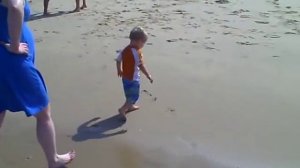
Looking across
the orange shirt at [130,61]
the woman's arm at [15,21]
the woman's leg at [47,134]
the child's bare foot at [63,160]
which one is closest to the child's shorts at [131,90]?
the orange shirt at [130,61]

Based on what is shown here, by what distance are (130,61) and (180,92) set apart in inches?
31.4

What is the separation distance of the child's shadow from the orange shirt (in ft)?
1.32

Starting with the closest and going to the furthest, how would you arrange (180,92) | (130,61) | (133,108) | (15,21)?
(15,21) → (130,61) → (133,108) → (180,92)

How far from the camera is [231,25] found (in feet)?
23.3

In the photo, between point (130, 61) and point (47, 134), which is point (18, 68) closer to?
point (47, 134)

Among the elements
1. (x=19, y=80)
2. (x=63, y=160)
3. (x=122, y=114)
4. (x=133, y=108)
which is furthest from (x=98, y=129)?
(x=19, y=80)

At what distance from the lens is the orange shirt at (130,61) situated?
174 inches

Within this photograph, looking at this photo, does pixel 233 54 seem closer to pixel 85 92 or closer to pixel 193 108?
pixel 193 108

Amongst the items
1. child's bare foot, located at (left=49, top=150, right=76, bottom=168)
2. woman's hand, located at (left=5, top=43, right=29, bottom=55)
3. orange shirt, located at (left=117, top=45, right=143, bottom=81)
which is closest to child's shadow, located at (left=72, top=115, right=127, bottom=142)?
orange shirt, located at (left=117, top=45, right=143, bottom=81)

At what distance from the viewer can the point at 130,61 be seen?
174 inches

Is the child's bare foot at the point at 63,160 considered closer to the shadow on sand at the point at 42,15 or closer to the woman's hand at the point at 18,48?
the woman's hand at the point at 18,48

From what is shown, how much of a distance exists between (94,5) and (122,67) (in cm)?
462

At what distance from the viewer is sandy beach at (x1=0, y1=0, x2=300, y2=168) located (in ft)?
12.8

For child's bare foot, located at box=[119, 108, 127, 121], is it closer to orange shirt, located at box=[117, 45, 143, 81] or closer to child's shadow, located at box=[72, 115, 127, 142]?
child's shadow, located at box=[72, 115, 127, 142]
